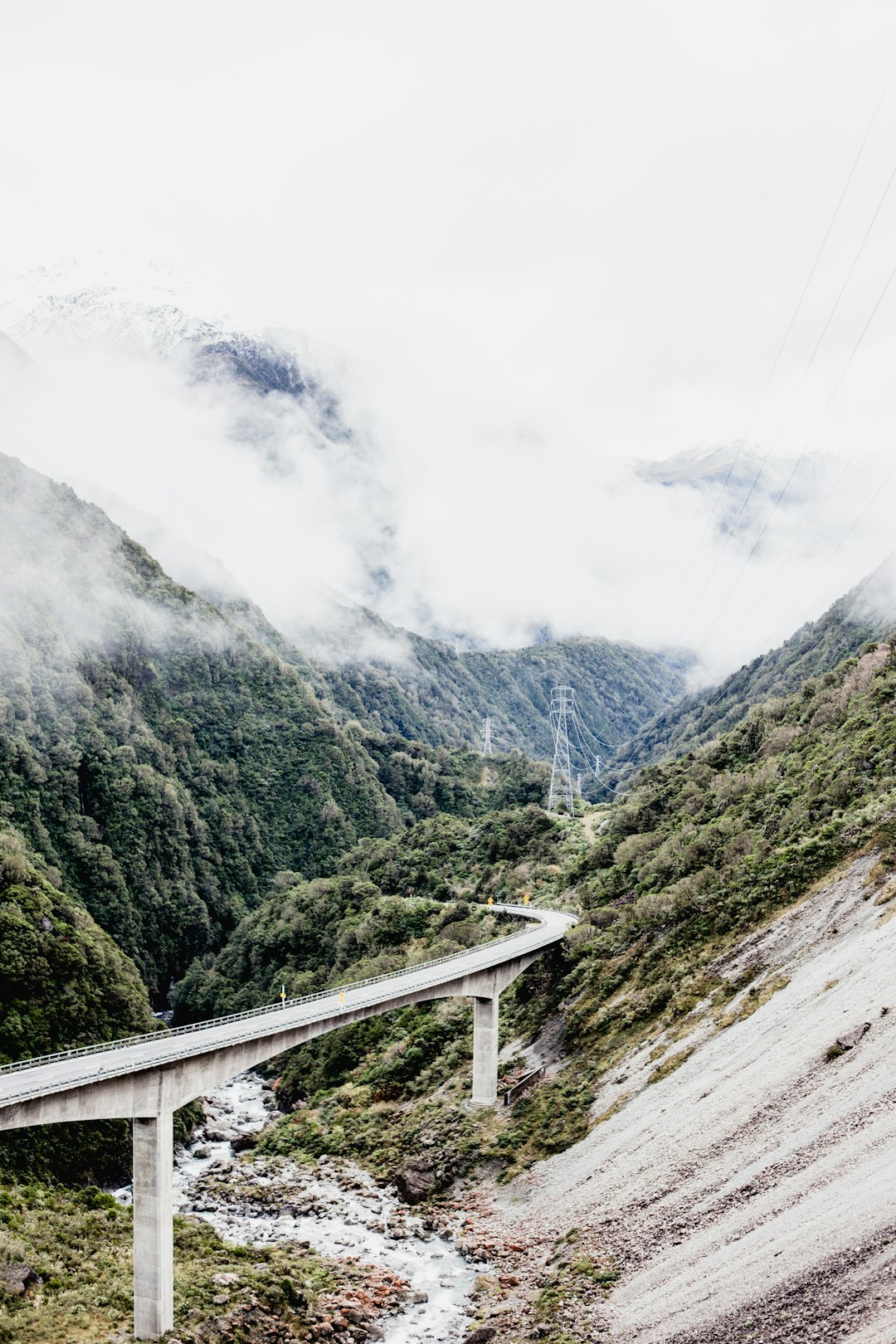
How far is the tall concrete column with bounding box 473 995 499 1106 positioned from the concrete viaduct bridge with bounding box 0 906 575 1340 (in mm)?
6069

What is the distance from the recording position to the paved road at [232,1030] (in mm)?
31219

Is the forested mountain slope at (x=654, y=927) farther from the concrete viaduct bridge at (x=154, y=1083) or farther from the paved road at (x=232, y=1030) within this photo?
the concrete viaduct bridge at (x=154, y=1083)

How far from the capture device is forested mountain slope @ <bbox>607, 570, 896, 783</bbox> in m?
123

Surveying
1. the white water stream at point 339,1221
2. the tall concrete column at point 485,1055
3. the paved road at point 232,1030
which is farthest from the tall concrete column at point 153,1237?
the tall concrete column at point 485,1055

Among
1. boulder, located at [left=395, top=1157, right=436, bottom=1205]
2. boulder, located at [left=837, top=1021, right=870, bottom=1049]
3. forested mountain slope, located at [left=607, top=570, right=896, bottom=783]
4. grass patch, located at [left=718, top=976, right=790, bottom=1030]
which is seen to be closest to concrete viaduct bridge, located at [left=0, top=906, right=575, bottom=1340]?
boulder, located at [left=395, top=1157, right=436, bottom=1205]

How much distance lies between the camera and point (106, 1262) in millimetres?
34719

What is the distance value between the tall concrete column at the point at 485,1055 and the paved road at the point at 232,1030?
2410 mm

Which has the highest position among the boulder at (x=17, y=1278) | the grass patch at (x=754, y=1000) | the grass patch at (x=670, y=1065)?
the grass patch at (x=754, y=1000)

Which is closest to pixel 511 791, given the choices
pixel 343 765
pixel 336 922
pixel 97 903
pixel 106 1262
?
pixel 343 765

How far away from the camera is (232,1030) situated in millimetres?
38719

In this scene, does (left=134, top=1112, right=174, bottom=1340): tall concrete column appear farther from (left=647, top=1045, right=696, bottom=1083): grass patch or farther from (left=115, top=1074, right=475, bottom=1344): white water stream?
(left=647, top=1045, right=696, bottom=1083): grass patch

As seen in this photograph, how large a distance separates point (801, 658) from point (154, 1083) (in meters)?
123

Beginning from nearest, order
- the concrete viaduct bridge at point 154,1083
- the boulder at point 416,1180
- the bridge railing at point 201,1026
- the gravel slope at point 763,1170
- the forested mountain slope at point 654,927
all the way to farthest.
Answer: the gravel slope at point 763,1170 → the concrete viaduct bridge at point 154,1083 → the bridge railing at point 201,1026 → the boulder at point 416,1180 → the forested mountain slope at point 654,927

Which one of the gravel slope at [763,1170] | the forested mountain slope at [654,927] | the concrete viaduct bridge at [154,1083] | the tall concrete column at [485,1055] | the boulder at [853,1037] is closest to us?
the gravel slope at [763,1170]
